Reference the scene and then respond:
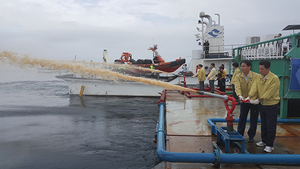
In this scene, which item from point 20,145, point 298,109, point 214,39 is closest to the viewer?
point 298,109

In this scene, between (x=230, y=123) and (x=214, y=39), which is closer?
(x=230, y=123)

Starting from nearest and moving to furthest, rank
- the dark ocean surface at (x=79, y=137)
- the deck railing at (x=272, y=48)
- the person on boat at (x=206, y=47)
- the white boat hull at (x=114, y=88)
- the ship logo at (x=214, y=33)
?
the deck railing at (x=272, y=48) → the dark ocean surface at (x=79, y=137) → the person on boat at (x=206, y=47) → the ship logo at (x=214, y=33) → the white boat hull at (x=114, y=88)

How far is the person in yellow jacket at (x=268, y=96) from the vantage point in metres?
3.70

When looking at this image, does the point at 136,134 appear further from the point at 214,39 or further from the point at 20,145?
the point at 214,39

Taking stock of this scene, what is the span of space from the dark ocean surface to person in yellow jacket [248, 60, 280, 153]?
364cm

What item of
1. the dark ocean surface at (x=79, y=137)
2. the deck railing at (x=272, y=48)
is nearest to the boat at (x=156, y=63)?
the dark ocean surface at (x=79, y=137)

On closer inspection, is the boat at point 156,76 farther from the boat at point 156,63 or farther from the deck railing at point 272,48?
the deck railing at point 272,48

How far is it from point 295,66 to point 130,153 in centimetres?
543

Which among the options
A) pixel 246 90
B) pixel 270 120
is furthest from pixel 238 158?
pixel 246 90

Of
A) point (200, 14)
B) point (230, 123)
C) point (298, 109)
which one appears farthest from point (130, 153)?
point (200, 14)

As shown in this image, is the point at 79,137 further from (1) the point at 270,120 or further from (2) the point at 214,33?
(2) the point at 214,33

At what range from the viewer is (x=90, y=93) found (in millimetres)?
19453

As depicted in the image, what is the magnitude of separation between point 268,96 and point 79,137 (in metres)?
7.47

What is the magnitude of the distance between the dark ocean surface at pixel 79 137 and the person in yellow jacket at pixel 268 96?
11.9ft
